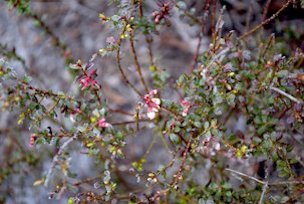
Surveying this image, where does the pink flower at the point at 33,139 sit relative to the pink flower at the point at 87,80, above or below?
below

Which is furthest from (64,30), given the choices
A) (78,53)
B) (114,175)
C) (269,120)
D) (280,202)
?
(280,202)

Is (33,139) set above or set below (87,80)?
below

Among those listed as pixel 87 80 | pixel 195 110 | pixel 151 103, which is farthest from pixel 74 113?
pixel 195 110

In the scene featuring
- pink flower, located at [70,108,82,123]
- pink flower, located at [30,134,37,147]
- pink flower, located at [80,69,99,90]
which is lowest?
pink flower, located at [30,134,37,147]

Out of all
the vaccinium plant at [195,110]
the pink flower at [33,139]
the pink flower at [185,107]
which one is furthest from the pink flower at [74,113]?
the pink flower at [185,107]

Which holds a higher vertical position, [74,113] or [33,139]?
[74,113]

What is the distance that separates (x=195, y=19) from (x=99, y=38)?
1409mm

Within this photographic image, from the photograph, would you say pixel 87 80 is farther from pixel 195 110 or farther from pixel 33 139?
pixel 195 110

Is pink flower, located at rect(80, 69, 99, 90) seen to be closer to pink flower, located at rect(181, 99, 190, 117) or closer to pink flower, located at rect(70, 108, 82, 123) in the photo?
pink flower, located at rect(70, 108, 82, 123)

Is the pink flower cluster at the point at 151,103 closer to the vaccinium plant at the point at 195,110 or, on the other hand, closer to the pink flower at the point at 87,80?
the vaccinium plant at the point at 195,110

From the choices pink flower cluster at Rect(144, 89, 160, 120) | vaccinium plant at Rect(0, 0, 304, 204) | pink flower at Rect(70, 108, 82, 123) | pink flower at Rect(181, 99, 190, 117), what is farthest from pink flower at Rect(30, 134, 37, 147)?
pink flower at Rect(181, 99, 190, 117)

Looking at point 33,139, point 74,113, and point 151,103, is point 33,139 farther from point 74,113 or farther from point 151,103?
point 151,103

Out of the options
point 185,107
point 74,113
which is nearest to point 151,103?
point 185,107

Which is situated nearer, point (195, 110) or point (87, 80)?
point (87, 80)
